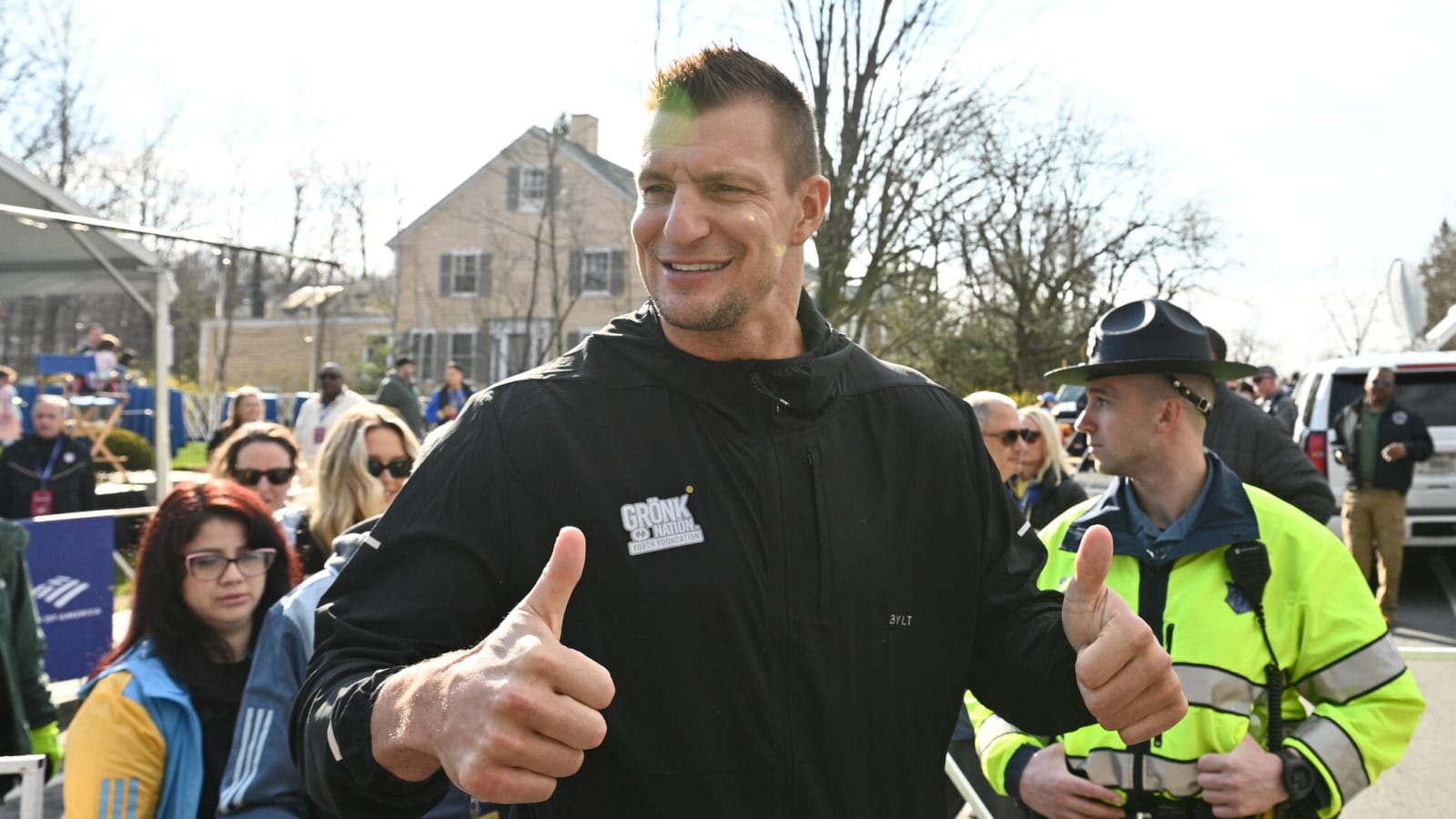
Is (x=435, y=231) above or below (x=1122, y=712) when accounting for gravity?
above

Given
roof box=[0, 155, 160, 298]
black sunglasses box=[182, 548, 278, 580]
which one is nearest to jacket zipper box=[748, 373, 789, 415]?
black sunglasses box=[182, 548, 278, 580]

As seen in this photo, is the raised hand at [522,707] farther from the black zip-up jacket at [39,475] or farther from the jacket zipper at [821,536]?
the black zip-up jacket at [39,475]

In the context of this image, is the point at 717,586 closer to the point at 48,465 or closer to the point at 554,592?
the point at 554,592

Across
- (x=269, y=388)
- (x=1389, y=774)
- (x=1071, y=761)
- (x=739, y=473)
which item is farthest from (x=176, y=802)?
(x=269, y=388)

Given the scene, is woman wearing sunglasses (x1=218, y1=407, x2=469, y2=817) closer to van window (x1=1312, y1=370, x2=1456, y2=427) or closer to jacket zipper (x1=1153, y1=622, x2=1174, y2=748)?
jacket zipper (x1=1153, y1=622, x2=1174, y2=748)

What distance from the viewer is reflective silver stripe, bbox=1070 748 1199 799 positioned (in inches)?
110

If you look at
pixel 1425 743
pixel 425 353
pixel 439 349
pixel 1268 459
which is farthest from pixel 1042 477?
pixel 425 353

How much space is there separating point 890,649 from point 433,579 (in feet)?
2.60

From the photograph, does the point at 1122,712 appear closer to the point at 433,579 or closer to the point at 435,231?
the point at 433,579

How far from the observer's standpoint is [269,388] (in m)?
44.6

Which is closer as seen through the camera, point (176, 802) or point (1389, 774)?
point (176, 802)

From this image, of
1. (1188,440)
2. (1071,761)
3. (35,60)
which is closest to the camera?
(1071,761)

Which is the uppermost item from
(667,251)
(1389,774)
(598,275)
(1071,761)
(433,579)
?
(598,275)

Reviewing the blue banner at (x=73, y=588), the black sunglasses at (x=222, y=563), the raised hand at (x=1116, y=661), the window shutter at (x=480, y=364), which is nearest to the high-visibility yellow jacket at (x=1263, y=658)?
the raised hand at (x=1116, y=661)
